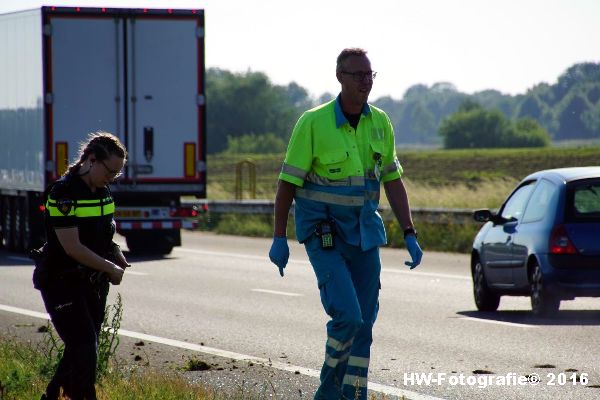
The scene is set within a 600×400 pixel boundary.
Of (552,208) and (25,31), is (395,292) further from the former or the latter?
(25,31)

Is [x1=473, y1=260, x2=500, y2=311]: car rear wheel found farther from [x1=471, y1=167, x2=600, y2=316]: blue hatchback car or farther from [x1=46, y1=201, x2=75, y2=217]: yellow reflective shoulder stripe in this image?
[x1=46, y1=201, x2=75, y2=217]: yellow reflective shoulder stripe

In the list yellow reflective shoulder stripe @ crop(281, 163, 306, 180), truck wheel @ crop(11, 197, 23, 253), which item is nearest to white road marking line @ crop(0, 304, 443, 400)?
yellow reflective shoulder stripe @ crop(281, 163, 306, 180)

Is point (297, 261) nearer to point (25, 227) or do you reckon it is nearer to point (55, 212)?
point (25, 227)

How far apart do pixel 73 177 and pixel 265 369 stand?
326 cm

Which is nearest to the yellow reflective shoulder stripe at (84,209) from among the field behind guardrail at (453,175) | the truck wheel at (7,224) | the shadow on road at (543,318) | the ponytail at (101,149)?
the ponytail at (101,149)

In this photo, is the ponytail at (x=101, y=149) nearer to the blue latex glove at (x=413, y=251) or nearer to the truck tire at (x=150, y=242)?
the blue latex glove at (x=413, y=251)

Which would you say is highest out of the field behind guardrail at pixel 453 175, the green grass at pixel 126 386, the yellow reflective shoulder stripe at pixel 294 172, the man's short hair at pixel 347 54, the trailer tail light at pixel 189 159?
the man's short hair at pixel 347 54

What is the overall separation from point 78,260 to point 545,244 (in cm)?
677

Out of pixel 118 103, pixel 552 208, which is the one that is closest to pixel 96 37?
pixel 118 103

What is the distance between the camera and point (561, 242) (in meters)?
12.8

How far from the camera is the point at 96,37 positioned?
22203 mm

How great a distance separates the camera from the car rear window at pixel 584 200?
42.5 ft

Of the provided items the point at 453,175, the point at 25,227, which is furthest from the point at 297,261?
the point at 453,175

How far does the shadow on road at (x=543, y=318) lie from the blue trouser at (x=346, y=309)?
18.3 ft
